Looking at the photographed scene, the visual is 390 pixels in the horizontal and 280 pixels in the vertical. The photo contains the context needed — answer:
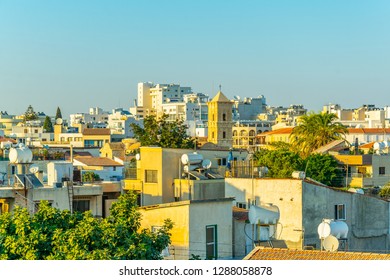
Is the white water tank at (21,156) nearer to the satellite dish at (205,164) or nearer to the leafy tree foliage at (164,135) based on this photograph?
the satellite dish at (205,164)

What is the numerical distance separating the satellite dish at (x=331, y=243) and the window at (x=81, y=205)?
5795 millimetres

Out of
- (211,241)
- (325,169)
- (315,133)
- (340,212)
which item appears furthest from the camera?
(315,133)

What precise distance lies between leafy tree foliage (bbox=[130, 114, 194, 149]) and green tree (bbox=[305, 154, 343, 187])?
4.58 m

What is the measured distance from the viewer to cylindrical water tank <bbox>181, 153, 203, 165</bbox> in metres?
18.0

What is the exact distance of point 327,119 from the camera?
46.1 meters

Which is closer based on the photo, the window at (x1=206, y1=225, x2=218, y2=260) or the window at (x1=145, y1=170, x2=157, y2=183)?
the window at (x1=206, y1=225, x2=218, y2=260)

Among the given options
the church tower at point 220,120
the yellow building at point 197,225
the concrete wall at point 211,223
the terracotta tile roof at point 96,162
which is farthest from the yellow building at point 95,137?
the yellow building at point 197,225

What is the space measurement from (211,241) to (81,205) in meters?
3.78

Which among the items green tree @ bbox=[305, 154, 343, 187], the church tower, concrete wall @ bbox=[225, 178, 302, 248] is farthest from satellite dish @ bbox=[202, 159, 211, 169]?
the church tower

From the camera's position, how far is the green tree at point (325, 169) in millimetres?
34438

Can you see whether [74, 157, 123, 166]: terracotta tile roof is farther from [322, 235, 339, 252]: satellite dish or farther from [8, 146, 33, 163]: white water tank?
[322, 235, 339, 252]: satellite dish

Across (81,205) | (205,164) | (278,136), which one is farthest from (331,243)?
(278,136)

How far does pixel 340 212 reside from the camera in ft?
57.6

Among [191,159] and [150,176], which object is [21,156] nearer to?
[150,176]
